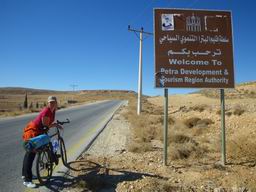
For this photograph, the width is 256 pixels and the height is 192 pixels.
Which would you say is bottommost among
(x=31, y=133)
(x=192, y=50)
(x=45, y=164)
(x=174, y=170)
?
(x=174, y=170)

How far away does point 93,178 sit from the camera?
6.36 meters

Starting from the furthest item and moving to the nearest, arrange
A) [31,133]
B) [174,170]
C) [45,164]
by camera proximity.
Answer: [174,170], [45,164], [31,133]

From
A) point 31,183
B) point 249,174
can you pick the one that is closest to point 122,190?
point 31,183

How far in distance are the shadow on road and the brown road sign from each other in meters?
2.40

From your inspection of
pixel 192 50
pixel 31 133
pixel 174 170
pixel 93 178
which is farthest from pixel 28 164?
pixel 192 50

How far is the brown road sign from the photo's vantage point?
7.85 metres

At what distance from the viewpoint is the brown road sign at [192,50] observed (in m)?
7.85

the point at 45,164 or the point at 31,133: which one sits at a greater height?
the point at 31,133

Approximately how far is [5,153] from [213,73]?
6.45m

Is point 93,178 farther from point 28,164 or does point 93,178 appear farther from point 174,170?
Result: point 174,170

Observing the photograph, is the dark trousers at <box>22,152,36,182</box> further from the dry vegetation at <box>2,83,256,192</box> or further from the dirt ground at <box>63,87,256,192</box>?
the dry vegetation at <box>2,83,256,192</box>

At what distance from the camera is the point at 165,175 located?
6.76m

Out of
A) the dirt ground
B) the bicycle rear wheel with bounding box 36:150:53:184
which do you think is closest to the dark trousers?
the bicycle rear wheel with bounding box 36:150:53:184

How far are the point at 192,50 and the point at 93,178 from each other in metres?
3.87
